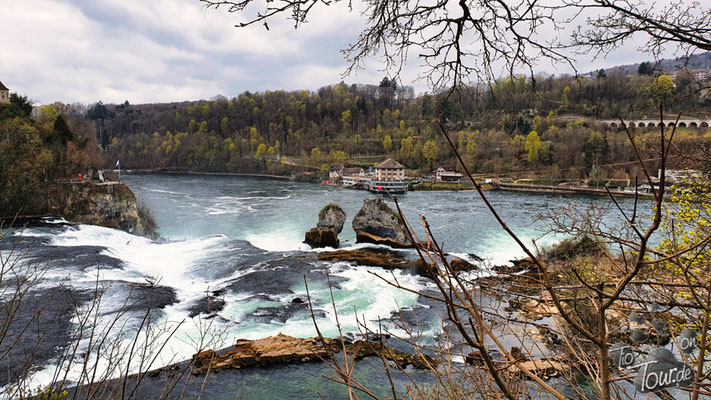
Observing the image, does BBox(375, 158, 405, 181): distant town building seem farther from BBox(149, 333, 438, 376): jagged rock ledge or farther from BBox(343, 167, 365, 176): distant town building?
BBox(149, 333, 438, 376): jagged rock ledge

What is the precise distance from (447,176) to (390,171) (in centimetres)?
777

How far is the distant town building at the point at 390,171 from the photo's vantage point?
1797 inches

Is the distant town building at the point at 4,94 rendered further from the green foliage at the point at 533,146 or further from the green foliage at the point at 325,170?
the green foliage at the point at 533,146

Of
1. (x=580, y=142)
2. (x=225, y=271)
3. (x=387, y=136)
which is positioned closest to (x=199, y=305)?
(x=225, y=271)

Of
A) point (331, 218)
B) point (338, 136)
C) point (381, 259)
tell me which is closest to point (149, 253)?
point (331, 218)

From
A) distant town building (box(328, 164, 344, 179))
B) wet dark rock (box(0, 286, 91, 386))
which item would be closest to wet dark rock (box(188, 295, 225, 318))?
wet dark rock (box(0, 286, 91, 386))

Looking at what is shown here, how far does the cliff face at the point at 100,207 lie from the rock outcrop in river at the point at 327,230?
9.67 metres

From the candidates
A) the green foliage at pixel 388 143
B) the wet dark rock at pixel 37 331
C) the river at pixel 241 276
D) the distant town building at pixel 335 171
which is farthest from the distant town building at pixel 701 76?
the green foliage at pixel 388 143

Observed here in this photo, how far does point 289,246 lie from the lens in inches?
804

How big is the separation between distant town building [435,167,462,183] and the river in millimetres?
17437

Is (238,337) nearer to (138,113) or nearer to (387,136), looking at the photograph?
(387,136)

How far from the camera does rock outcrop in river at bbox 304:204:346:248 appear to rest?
20.3 metres

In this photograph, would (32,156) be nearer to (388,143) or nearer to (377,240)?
(377,240)

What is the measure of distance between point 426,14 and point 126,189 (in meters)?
27.2
